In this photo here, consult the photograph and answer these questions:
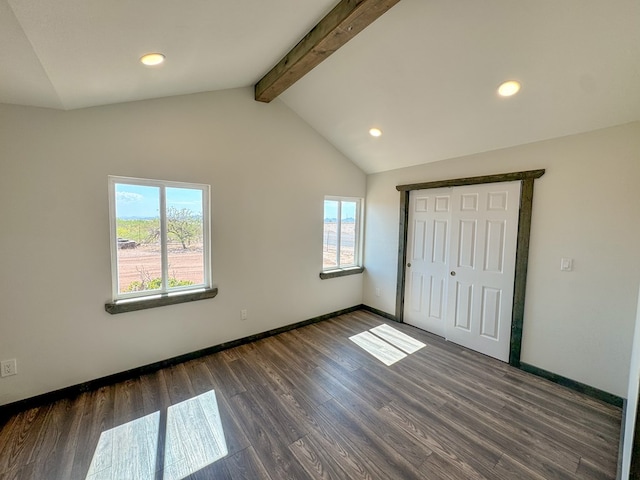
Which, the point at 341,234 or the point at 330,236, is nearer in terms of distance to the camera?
the point at 330,236

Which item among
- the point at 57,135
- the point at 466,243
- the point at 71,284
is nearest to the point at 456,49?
the point at 466,243

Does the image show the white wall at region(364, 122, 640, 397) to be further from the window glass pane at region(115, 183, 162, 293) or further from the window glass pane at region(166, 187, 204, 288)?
the window glass pane at region(115, 183, 162, 293)

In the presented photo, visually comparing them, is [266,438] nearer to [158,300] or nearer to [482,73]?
[158,300]

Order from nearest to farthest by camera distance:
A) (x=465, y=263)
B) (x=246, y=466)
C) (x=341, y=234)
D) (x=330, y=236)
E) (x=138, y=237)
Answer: (x=246, y=466) → (x=138, y=237) → (x=465, y=263) → (x=330, y=236) → (x=341, y=234)

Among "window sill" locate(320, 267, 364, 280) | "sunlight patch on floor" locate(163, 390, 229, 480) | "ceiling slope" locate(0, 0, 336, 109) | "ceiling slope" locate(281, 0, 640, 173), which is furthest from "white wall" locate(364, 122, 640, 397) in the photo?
"sunlight patch on floor" locate(163, 390, 229, 480)

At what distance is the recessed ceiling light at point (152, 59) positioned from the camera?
176 centimetres

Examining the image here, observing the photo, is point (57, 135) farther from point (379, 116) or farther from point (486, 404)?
point (486, 404)

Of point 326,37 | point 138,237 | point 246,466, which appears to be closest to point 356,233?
point 326,37

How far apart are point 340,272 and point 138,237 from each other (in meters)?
2.68

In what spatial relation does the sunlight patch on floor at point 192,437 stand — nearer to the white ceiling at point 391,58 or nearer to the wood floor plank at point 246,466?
the wood floor plank at point 246,466

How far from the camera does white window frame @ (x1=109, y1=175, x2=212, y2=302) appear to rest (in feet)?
7.97

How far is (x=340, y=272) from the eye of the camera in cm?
420

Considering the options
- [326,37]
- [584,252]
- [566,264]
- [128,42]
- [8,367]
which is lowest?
[8,367]

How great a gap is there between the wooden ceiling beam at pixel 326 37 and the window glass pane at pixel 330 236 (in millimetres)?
1801
